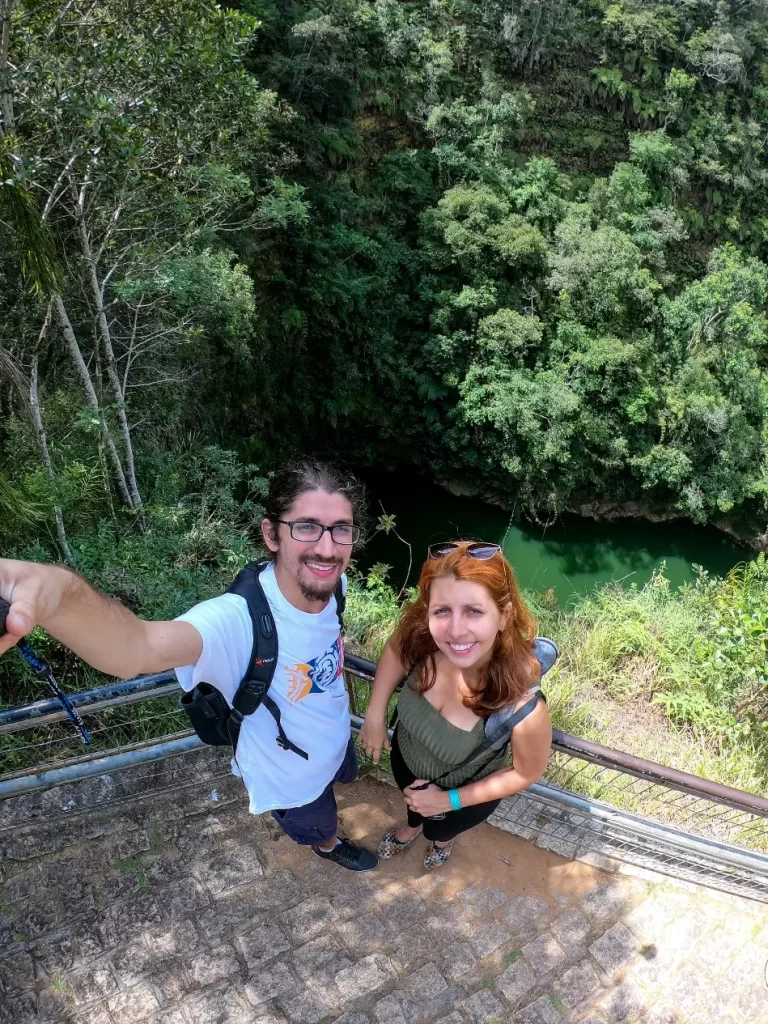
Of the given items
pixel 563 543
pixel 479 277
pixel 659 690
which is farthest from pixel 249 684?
pixel 563 543

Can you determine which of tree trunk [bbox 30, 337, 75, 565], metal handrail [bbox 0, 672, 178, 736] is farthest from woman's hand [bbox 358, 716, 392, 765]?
tree trunk [bbox 30, 337, 75, 565]

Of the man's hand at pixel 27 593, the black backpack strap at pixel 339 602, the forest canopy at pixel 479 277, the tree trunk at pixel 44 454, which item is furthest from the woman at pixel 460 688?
the forest canopy at pixel 479 277

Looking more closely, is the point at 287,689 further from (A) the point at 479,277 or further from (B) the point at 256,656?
(A) the point at 479,277

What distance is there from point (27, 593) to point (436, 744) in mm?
1345

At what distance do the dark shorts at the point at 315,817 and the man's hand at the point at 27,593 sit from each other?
1312 millimetres

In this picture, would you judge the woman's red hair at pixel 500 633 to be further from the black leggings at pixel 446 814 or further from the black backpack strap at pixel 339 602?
the black leggings at pixel 446 814

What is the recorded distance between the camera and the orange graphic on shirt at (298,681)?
6.13 feet

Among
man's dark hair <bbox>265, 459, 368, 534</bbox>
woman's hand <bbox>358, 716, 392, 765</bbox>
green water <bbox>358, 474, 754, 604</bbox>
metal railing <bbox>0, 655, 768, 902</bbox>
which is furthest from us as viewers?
green water <bbox>358, 474, 754, 604</bbox>

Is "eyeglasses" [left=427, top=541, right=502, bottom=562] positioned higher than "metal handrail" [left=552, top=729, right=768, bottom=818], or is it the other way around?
"eyeglasses" [left=427, top=541, right=502, bottom=562]

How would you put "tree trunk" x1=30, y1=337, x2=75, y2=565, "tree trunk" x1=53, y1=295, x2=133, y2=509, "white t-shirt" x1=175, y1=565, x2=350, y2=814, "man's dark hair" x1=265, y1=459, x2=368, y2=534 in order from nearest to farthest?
"white t-shirt" x1=175, y1=565, x2=350, y2=814 < "man's dark hair" x1=265, y1=459, x2=368, y2=534 < "tree trunk" x1=30, y1=337, x2=75, y2=565 < "tree trunk" x1=53, y1=295, x2=133, y2=509

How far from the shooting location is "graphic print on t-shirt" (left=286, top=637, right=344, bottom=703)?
1.88 metres

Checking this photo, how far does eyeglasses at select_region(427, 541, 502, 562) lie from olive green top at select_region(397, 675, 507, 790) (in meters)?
0.48

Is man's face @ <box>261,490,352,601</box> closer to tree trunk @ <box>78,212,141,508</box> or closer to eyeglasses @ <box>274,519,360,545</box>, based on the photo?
eyeglasses @ <box>274,519,360,545</box>

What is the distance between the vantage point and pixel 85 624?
126 centimetres
